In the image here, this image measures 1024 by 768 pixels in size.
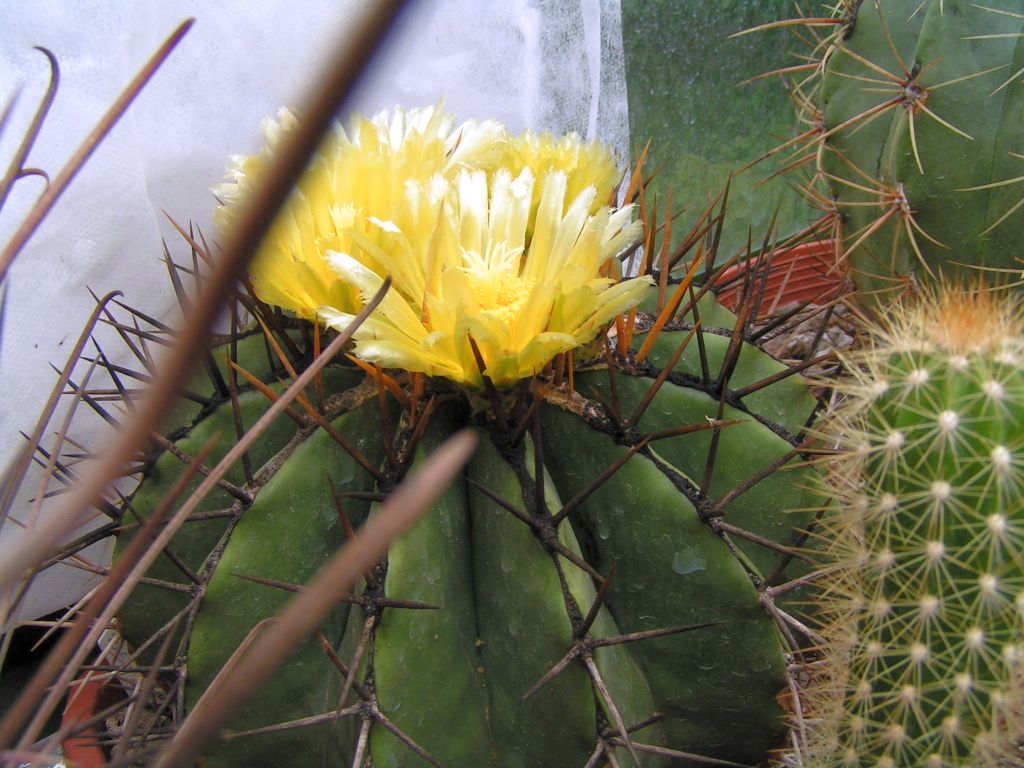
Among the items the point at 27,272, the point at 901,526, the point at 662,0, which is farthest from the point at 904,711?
the point at 662,0

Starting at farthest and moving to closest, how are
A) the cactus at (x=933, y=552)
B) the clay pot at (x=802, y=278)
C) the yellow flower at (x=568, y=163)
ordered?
the clay pot at (x=802, y=278)
the yellow flower at (x=568, y=163)
the cactus at (x=933, y=552)

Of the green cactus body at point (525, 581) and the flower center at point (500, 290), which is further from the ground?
the flower center at point (500, 290)

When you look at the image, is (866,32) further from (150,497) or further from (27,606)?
(27,606)

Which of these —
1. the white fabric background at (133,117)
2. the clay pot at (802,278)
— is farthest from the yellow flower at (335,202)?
the clay pot at (802,278)

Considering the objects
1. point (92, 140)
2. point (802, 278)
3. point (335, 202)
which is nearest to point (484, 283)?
point (335, 202)

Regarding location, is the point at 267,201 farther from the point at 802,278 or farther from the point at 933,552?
the point at 802,278

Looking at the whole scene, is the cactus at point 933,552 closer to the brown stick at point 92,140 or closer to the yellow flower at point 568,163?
the yellow flower at point 568,163
